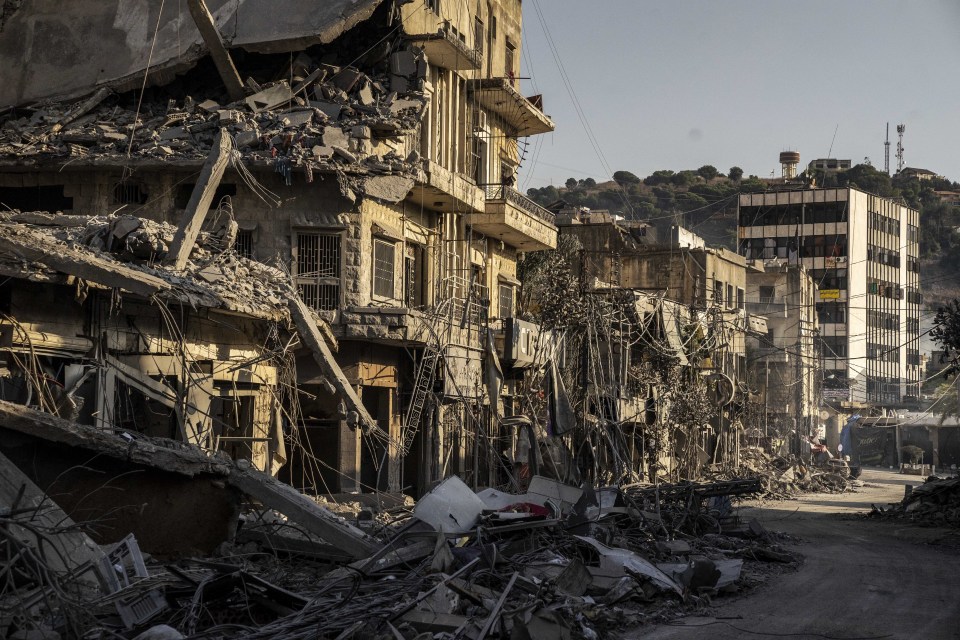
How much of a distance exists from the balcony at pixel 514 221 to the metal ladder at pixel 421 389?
558cm

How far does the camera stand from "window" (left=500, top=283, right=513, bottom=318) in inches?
1191

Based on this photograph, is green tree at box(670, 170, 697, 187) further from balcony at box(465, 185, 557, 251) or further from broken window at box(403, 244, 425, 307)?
broken window at box(403, 244, 425, 307)

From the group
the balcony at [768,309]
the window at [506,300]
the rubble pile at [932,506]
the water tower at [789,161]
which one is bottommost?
the rubble pile at [932,506]

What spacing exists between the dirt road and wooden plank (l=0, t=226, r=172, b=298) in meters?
7.07

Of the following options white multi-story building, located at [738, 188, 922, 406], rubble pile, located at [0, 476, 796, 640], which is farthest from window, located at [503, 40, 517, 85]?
white multi-story building, located at [738, 188, 922, 406]

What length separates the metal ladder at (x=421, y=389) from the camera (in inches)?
847

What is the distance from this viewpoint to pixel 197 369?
49.0 ft

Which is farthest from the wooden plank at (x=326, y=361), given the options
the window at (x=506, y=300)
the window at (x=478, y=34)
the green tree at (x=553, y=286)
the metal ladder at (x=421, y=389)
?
the window at (x=478, y=34)

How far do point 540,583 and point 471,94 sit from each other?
19.7 meters

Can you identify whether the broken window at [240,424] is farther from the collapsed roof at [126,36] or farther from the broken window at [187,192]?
the collapsed roof at [126,36]

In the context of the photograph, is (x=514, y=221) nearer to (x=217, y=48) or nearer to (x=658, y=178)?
(x=217, y=48)

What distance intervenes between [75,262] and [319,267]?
10166 millimetres

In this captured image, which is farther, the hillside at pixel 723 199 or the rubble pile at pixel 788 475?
the hillside at pixel 723 199

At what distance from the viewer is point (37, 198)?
2267 centimetres
